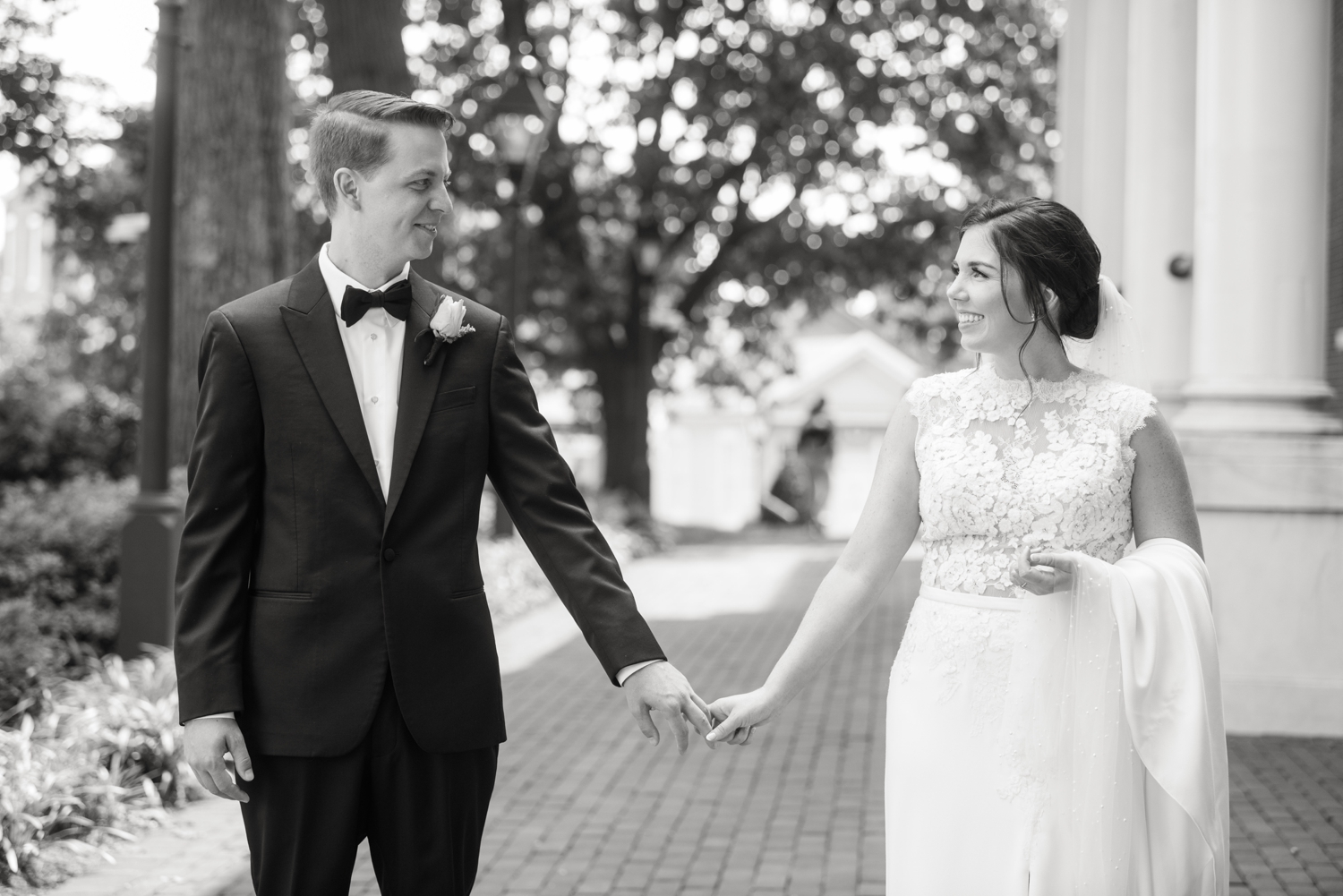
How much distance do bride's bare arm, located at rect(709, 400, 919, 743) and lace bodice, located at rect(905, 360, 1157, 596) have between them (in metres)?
0.05

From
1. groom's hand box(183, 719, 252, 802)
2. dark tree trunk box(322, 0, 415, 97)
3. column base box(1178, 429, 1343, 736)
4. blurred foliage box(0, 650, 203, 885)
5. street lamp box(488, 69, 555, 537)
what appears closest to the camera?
groom's hand box(183, 719, 252, 802)

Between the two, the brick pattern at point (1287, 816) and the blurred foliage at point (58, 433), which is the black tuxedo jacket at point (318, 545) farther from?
the blurred foliage at point (58, 433)

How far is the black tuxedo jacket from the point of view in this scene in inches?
109

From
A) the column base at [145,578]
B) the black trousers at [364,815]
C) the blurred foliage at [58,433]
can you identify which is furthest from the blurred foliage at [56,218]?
the black trousers at [364,815]

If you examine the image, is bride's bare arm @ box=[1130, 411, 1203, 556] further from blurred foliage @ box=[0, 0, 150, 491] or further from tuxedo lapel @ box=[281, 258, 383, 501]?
blurred foliage @ box=[0, 0, 150, 491]

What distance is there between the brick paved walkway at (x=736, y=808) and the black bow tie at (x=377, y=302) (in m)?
2.76

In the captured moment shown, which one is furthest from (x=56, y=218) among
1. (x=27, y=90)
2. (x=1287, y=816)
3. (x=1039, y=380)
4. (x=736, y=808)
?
(x=1039, y=380)

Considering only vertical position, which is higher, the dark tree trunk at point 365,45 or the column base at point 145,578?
the dark tree trunk at point 365,45

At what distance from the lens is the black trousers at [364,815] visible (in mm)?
2803

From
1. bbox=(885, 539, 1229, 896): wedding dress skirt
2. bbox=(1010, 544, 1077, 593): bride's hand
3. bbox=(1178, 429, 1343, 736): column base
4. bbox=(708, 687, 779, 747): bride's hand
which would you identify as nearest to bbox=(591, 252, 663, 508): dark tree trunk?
bbox=(1178, 429, 1343, 736): column base

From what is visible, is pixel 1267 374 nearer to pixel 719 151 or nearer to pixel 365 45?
pixel 365 45

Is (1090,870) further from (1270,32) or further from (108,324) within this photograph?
(108,324)

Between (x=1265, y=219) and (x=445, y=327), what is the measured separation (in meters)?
5.82

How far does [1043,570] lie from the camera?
2824mm
